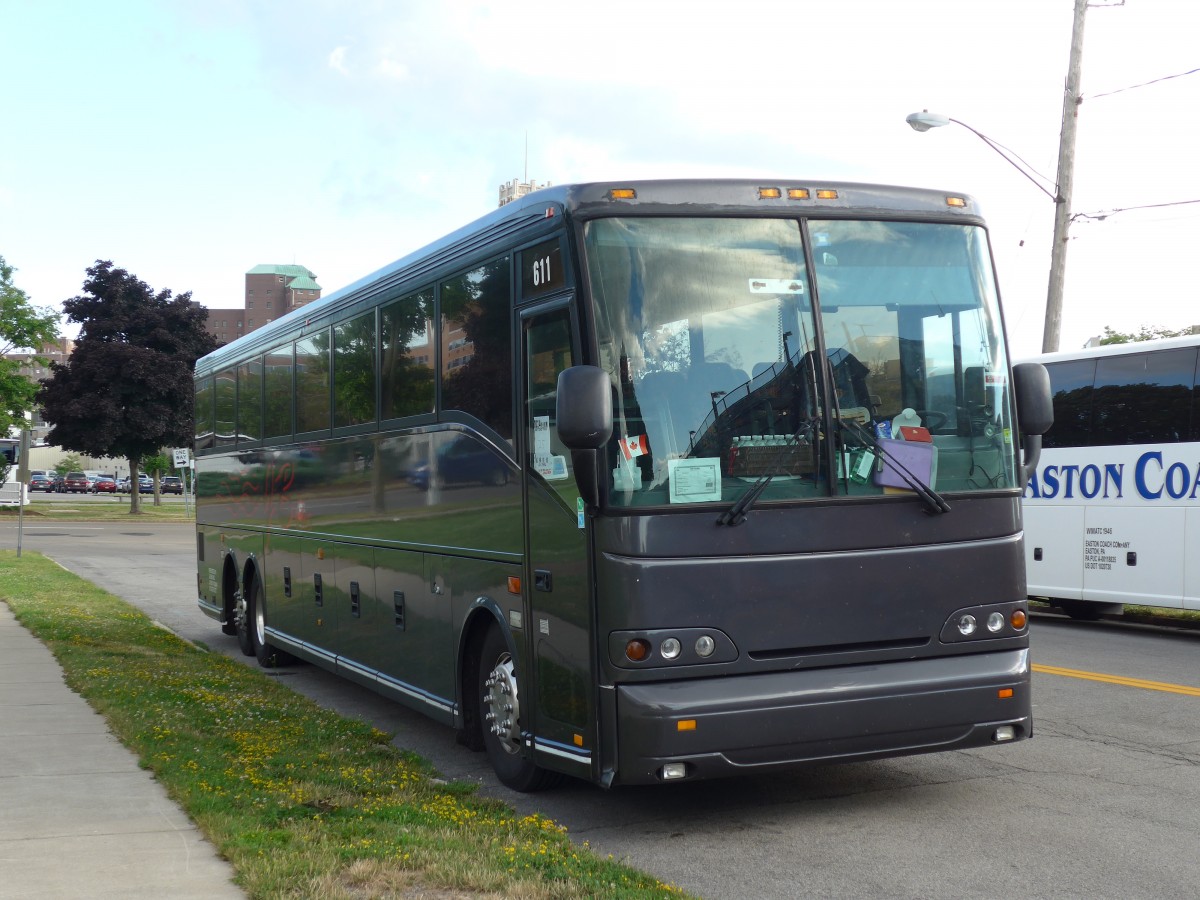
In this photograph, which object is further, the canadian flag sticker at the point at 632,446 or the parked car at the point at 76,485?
the parked car at the point at 76,485

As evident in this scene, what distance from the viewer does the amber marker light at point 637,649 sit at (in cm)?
616

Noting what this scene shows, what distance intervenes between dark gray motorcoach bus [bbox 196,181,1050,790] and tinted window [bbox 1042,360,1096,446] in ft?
30.6

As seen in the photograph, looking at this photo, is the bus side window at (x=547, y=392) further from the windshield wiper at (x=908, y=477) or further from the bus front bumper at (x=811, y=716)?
the windshield wiper at (x=908, y=477)

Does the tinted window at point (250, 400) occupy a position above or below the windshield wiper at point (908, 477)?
above

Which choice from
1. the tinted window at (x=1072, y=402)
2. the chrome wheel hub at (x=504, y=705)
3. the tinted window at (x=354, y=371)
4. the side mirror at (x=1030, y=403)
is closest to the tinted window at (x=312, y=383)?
the tinted window at (x=354, y=371)

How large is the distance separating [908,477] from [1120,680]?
561 cm

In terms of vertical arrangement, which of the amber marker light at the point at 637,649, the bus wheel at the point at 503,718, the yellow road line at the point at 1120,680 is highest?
the amber marker light at the point at 637,649

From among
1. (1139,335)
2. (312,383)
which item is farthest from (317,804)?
(1139,335)

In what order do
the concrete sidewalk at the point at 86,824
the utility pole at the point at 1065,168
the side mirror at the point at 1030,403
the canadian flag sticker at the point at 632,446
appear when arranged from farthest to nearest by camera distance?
the utility pole at the point at 1065,168 < the side mirror at the point at 1030,403 < the canadian flag sticker at the point at 632,446 < the concrete sidewalk at the point at 86,824

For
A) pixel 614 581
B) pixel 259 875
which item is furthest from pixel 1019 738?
pixel 259 875

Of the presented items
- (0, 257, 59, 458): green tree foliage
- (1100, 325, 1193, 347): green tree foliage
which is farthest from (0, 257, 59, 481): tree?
(1100, 325, 1193, 347): green tree foliage

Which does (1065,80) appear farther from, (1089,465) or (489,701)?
(489,701)

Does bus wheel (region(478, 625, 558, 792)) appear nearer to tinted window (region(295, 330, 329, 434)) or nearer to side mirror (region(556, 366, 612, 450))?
side mirror (region(556, 366, 612, 450))

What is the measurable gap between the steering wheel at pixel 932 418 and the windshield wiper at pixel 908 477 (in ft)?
0.91
